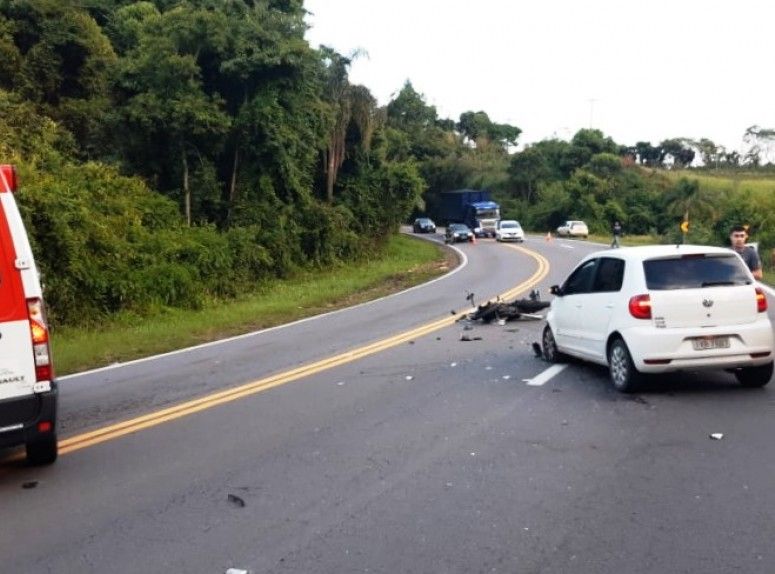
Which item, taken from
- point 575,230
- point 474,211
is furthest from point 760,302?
point 575,230

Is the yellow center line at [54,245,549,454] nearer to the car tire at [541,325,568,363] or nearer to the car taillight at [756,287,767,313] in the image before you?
the car tire at [541,325,568,363]

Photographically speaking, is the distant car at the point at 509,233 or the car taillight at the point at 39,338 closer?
the car taillight at the point at 39,338

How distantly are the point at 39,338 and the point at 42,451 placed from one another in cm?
103

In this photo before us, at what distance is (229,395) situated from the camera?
9.89 meters

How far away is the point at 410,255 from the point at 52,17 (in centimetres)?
2026

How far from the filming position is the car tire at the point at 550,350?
37.8 feet

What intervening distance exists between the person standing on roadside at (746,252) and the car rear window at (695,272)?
268 cm

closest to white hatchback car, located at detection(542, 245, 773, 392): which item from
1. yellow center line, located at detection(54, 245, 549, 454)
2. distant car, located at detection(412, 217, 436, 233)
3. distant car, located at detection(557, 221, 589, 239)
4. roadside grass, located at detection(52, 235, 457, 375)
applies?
yellow center line, located at detection(54, 245, 549, 454)

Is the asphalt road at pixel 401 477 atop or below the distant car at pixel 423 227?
atop

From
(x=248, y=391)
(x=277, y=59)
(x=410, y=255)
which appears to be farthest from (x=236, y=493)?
(x=410, y=255)

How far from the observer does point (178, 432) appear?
318 inches

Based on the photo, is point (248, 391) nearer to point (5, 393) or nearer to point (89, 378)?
point (89, 378)

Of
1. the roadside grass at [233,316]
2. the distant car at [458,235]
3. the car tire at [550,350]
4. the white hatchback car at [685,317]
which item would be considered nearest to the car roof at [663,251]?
the white hatchback car at [685,317]

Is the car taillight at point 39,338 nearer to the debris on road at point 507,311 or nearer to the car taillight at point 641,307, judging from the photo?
the car taillight at point 641,307
